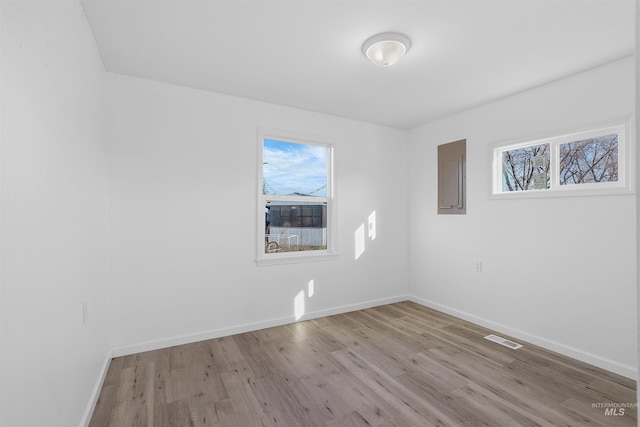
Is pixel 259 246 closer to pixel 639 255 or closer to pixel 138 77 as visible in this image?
pixel 138 77

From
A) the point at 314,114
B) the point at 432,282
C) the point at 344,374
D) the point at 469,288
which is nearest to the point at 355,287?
the point at 432,282

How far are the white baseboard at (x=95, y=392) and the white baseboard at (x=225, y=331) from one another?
0.44 feet

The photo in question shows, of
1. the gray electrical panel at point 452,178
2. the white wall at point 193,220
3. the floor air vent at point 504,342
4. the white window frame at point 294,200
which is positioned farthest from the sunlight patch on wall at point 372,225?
the floor air vent at point 504,342

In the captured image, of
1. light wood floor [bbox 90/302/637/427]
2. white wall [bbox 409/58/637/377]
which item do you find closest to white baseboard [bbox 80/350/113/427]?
light wood floor [bbox 90/302/637/427]

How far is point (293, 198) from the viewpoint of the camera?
369cm

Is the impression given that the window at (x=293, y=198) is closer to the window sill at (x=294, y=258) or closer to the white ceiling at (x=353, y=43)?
the window sill at (x=294, y=258)

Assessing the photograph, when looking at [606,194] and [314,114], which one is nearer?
[606,194]

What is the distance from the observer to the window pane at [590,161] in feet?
8.50

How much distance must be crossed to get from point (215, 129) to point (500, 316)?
3.63 m

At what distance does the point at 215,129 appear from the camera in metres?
3.12

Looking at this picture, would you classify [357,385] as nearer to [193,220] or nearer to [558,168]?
[193,220]

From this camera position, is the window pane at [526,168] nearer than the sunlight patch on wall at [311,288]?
Yes

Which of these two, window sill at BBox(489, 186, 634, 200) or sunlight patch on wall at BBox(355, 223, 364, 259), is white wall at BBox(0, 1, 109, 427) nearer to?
sunlight patch on wall at BBox(355, 223, 364, 259)

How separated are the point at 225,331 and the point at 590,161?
3.83 meters
